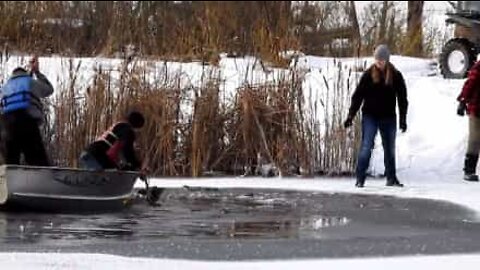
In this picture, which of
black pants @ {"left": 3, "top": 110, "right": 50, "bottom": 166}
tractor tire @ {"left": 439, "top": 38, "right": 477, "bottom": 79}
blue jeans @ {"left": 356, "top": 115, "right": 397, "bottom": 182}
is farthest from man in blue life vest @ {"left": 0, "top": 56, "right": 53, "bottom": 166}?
tractor tire @ {"left": 439, "top": 38, "right": 477, "bottom": 79}

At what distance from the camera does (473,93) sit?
1658 centimetres

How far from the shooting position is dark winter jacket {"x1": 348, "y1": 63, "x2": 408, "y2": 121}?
1577 cm

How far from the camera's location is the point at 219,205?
572 inches

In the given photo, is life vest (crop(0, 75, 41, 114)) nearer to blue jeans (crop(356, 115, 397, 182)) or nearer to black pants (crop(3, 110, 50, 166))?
black pants (crop(3, 110, 50, 166))

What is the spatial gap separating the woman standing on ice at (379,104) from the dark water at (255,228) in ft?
3.18

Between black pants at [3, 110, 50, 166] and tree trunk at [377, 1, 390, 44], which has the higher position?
tree trunk at [377, 1, 390, 44]

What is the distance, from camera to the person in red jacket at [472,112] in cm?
1653

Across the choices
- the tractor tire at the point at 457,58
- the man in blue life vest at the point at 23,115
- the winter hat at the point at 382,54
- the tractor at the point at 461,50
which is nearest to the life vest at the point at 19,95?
the man in blue life vest at the point at 23,115

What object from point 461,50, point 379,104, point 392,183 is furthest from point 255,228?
point 461,50

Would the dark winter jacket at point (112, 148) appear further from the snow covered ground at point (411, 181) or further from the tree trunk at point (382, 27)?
the tree trunk at point (382, 27)

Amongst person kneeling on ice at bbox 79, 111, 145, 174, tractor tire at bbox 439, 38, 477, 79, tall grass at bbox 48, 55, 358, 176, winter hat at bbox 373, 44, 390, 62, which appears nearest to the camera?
person kneeling on ice at bbox 79, 111, 145, 174

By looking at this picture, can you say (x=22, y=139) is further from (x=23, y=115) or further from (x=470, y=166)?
(x=470, y=166)

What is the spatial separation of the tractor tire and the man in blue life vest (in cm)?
1007

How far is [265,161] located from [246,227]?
5.56 meters
